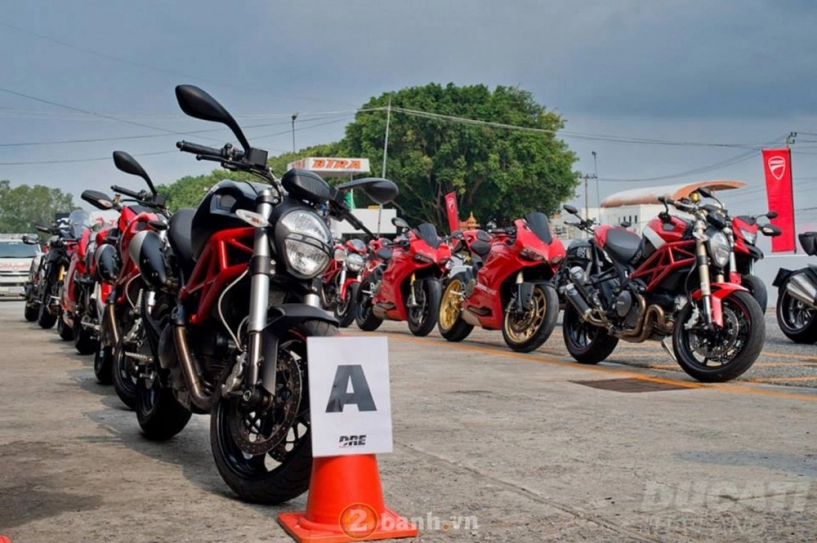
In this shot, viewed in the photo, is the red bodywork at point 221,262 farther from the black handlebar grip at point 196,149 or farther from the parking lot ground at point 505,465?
the parking lot ground at point 505,465

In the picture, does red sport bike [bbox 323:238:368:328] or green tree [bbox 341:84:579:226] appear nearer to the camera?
red sport bike [bbox 323:238:368:328]

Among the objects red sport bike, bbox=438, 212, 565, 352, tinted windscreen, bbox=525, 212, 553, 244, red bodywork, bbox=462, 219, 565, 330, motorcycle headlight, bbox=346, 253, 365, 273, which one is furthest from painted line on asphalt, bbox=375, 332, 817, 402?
motorcycle headlight, bbox=346, 253, 365, 273

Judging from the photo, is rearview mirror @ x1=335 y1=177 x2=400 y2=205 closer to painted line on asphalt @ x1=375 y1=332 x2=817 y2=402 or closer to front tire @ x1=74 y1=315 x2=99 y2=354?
painted line on asphalt @ x1=375 y1=332 x2=817 y2=402

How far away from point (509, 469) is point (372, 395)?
1.12 meters

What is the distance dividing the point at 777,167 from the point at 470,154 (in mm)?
34295

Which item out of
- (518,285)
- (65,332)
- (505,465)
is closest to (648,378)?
(518,285)

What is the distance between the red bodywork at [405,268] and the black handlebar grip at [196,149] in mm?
8897

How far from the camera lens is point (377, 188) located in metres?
4.78

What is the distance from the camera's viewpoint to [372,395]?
158 inches

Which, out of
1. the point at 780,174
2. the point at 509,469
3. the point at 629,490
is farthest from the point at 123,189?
the point at 780,174

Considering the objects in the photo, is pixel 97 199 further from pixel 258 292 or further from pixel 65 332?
pixel 65 332

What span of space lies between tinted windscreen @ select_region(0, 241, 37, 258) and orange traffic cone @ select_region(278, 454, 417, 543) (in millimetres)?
26888

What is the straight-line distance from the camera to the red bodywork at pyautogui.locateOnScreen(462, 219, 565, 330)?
35.4 ft
